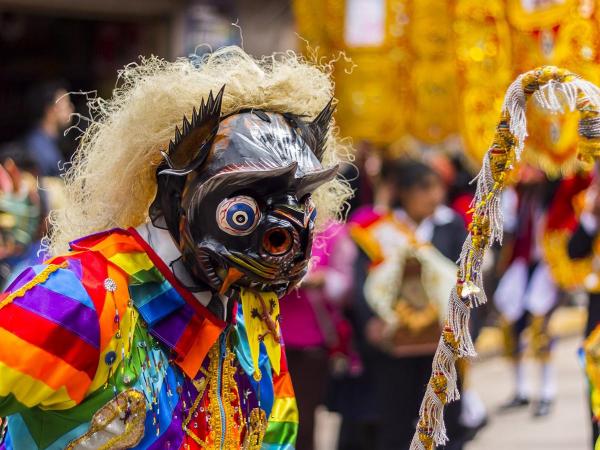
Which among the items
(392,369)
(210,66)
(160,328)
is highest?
(210,66)

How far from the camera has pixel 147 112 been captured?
2617 millimetres

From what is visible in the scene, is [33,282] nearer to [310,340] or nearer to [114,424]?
[114,424]

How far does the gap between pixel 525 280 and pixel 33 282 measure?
641 cm

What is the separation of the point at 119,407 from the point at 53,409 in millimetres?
129

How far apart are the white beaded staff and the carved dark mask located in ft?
1.07

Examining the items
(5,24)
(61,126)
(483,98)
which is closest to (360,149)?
(483,98)

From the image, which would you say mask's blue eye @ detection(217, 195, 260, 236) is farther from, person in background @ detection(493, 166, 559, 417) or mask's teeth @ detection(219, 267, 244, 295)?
person in background @ detection(493, 166, 559, 417)

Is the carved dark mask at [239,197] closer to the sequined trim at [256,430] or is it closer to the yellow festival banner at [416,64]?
the sequined trim at [256,430]

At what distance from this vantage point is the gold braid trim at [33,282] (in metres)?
2.31

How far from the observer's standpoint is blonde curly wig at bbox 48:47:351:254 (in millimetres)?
2615

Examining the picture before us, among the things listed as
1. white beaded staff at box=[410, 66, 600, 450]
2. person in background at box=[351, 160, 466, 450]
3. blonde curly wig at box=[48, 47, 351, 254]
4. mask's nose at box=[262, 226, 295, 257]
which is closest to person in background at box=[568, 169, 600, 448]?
person in background at box=[351, 160, 466, 450]

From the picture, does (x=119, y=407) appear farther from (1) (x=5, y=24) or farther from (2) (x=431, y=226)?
(1) (x=5, y=24)

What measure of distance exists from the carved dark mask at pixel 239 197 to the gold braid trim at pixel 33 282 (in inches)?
11.5

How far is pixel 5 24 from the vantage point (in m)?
11.5
